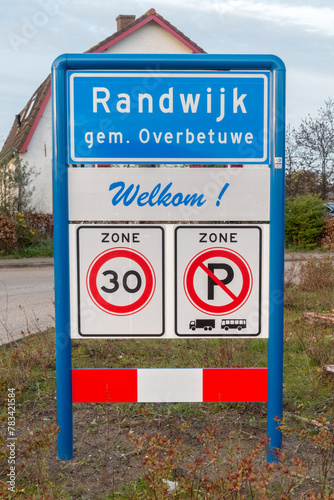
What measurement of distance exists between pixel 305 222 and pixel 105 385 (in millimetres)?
15658

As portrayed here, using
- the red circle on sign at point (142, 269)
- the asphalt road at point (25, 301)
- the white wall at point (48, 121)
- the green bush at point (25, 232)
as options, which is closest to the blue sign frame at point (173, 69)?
the red circle on sign at point (142, 269)

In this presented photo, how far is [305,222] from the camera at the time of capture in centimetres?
1781

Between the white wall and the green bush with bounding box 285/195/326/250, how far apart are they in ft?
27.0

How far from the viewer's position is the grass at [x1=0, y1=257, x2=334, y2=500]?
7.86ft

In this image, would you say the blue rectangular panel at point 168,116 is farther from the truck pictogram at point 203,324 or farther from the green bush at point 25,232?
the green bush at point 25,232

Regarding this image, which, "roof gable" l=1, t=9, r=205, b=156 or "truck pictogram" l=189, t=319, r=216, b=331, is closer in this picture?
"truck pictogram" l=189, t=319, r=216, b=331

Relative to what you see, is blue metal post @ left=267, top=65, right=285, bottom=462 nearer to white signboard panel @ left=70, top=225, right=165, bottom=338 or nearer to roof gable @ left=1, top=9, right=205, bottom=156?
white signboard panel @ left=70, top=225, right=165, bottom=338

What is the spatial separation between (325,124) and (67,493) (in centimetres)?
2999

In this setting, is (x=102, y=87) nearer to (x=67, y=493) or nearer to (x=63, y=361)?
(x=63, y=361)

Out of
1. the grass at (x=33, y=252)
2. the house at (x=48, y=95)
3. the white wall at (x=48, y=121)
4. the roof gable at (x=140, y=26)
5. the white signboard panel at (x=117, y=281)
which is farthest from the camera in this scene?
the white wall at (x=48, y=121)

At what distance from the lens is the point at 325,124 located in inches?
1184

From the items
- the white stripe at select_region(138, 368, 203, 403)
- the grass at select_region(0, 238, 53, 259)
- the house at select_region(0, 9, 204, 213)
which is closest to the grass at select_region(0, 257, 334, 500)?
the white stripe at select_region(138, 368, 203, 403)

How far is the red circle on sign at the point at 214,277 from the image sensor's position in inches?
118

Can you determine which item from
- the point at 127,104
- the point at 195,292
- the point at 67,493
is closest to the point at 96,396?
the point at 67,493
